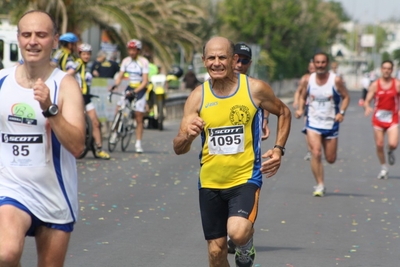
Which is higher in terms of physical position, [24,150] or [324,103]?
[24,150]

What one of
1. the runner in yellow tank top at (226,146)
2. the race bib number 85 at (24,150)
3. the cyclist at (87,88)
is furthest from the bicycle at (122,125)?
the race bib number 85 at (24,150)

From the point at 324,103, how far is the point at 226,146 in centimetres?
638

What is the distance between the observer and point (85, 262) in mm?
7711

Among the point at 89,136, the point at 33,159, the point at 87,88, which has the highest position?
the point at 33,159

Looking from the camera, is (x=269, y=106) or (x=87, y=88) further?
(x=87, y=88)

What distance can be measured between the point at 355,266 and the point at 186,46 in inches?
1229

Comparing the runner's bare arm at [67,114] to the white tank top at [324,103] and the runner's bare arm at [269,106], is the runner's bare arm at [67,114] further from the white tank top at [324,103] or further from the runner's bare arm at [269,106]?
the white tank top at [324,103]

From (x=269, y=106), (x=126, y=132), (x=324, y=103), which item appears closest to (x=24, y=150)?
(x=269, y=106)

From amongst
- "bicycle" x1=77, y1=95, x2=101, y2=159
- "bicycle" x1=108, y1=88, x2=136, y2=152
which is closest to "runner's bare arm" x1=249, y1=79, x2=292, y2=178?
"bicycle" x1=77, y1=95, x2=101, y2=159

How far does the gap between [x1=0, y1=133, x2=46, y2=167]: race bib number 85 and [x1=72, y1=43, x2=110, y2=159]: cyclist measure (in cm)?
1013

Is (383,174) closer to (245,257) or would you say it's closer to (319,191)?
(319,191)

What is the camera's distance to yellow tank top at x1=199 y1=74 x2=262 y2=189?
6375mm

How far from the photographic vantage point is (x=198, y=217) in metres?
10.4

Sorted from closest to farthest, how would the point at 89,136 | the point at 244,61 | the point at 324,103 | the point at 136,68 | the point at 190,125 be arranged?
1. the point at 190,125
2. the point at 244,61
3. the point at 324,103
4. the point at 89,136
5. the point at 136,68
